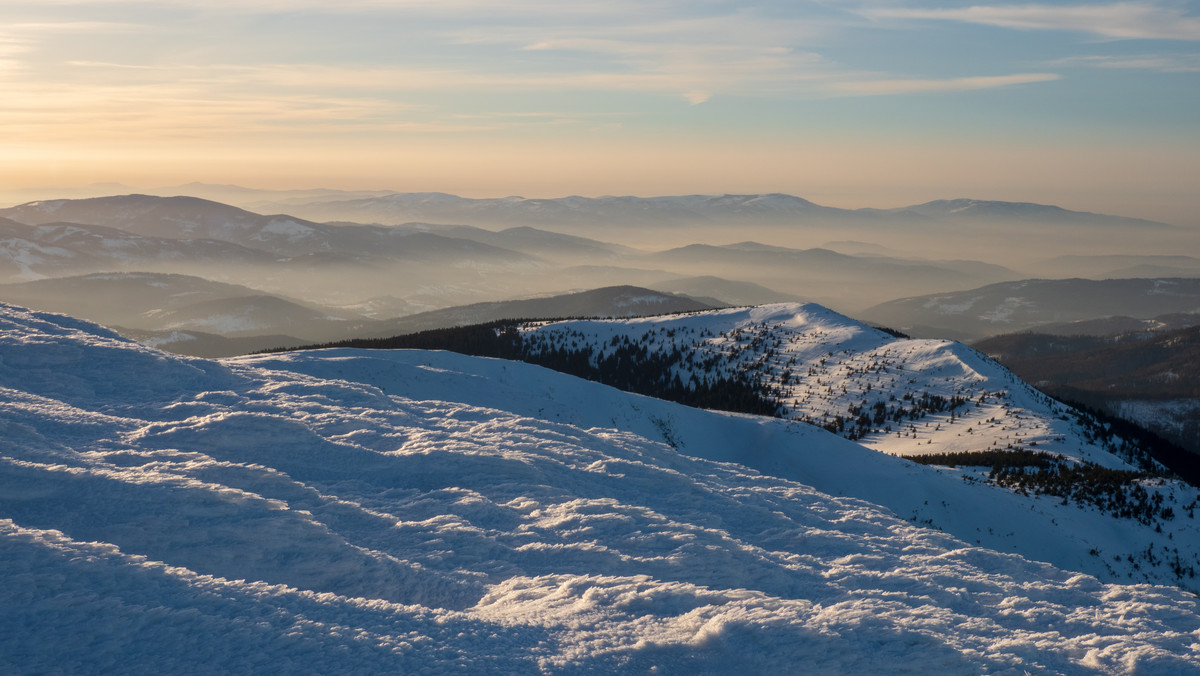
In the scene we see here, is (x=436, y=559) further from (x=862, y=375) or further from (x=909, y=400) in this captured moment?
(x=862, y=375)

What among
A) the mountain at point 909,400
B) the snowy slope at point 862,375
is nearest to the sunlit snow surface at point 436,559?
the mountain at point 909,400

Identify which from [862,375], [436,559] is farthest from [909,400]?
[436,559]

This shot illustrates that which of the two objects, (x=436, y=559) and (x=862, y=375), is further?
(x=862, y=375)

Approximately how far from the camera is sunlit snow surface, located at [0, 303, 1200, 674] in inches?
357

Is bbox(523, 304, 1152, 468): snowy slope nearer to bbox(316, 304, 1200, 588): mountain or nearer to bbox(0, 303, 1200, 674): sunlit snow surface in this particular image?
bbox(316, 304, 1200, 588): mountain

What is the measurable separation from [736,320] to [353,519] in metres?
81.0

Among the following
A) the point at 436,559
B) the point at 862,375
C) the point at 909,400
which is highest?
the point at 436,559

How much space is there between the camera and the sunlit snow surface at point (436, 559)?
9.07 meters

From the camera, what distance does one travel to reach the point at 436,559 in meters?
12.6

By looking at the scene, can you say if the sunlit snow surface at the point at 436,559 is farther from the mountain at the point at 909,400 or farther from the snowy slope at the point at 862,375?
the snowy slope at the point at 862,375

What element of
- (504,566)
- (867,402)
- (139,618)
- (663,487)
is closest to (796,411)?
(867,402)

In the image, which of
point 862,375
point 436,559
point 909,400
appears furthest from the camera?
point 862,375

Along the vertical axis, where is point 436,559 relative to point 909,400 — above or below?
above

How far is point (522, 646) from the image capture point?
934cm
